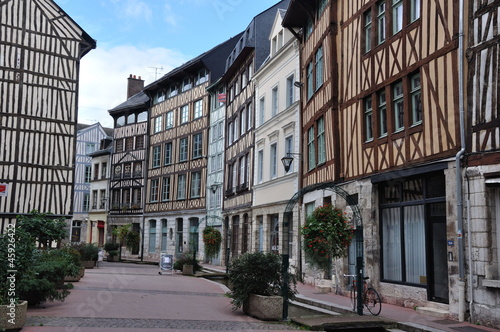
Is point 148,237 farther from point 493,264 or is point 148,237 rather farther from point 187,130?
point 493,264

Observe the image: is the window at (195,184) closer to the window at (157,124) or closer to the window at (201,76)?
the window at (157,124)

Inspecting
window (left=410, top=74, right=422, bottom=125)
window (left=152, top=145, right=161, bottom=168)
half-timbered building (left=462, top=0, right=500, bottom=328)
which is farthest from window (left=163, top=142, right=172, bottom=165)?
half-timbered building (left=462, top=0, right=500, bottom=328)

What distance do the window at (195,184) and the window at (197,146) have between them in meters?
1.13

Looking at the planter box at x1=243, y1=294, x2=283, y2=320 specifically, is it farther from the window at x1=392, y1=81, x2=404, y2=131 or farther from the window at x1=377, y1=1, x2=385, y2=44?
the window at x1=377, y1=1, x2=385, y2=44

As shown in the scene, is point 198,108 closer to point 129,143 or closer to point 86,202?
point 129,143

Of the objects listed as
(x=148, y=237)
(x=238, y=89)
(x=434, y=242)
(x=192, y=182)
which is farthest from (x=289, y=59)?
(x=148, y=237)

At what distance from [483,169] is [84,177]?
4052cm

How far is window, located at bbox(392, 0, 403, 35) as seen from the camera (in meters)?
11.4

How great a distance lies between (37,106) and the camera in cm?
2350

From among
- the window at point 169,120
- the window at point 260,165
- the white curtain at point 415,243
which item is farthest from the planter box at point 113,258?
the white curtain at point 415,243

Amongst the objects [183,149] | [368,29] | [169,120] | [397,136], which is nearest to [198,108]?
[183,149]

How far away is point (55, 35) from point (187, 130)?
37.2 feet

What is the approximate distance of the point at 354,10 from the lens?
531 inches

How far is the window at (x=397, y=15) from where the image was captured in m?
11.4
